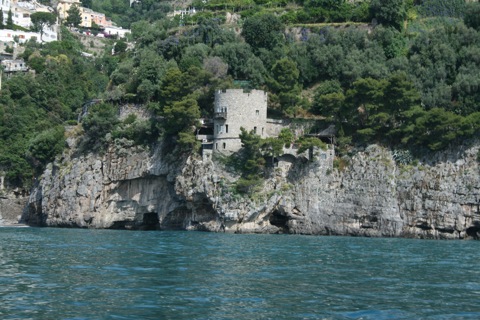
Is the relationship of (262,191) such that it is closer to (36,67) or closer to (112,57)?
(36,67)

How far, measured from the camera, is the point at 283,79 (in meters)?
70.1

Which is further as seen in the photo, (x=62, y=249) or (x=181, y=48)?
(x=181, y=48)

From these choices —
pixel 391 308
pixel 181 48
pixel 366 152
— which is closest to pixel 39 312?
pixel 391 308

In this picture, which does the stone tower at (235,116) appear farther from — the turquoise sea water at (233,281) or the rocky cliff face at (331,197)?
the turquoise sea water at (233,281)

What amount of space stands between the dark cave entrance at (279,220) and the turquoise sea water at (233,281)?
50.0 ft

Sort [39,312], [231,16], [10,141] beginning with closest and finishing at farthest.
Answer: [39,312] → [10,141] → [231,16]

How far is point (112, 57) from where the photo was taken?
11150 centimetres

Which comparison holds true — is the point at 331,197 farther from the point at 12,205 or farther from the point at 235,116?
the point at 12,205

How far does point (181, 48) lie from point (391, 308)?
59.4 metres

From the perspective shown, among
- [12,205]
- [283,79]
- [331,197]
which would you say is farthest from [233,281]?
[12,205]

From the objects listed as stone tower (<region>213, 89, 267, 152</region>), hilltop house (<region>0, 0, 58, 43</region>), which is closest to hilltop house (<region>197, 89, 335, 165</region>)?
stone tower (<region>213, 89, 267, 152</region>)

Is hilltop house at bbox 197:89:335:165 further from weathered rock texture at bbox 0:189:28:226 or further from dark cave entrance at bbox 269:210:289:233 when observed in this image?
weathered rock texture at bbox 0:189:28:226

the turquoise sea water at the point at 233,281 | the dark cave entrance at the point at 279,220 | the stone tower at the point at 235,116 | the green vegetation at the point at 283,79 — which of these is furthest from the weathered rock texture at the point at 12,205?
the turquoise sea water at the point at 233,281

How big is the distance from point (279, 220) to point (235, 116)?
8864mm
